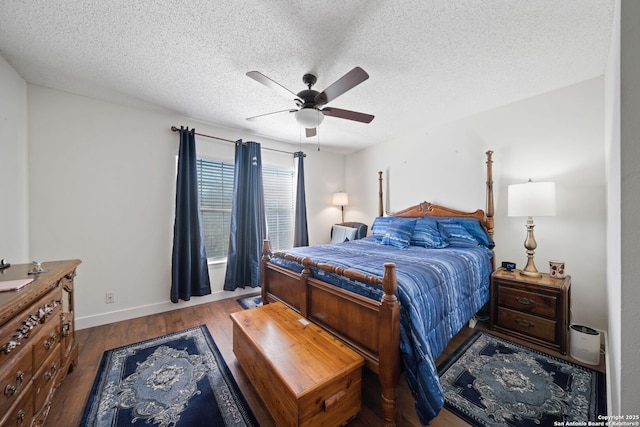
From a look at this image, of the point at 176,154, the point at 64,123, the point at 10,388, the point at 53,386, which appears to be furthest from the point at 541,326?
the point at 64,123

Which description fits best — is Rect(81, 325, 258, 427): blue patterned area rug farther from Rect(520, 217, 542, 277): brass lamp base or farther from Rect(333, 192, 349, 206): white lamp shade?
Rect(333, 192, 349, 206): white lamp shade

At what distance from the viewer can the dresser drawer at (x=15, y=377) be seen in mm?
987

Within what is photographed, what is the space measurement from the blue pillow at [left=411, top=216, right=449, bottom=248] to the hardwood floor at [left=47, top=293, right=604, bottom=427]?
0.95 m

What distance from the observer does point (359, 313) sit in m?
1.59

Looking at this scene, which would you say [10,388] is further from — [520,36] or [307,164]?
[307,164]

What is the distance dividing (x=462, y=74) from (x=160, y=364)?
369 centimetres

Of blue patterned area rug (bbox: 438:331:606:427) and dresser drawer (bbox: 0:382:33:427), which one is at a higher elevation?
dresser drawer (bbox: 0:382:33:427)

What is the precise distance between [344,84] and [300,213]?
8.96 ft

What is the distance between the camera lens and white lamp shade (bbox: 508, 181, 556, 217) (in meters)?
2.20

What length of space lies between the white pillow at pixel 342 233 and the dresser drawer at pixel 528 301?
2275mm

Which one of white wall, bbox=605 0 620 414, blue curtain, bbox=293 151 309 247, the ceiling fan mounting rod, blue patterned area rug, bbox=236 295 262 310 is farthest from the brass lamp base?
blue patterned area rug, bbox=236 295 262 310

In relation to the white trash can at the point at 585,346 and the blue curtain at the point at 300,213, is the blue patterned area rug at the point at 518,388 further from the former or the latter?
the blue curtain at the point at 300,213
